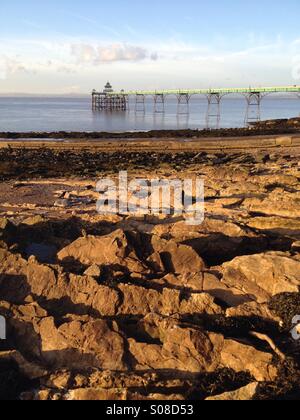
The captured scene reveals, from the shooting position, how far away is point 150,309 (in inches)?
334

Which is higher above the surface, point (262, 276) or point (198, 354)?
point (262, 276)

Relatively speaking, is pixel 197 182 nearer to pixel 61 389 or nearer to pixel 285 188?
pixel 285 188

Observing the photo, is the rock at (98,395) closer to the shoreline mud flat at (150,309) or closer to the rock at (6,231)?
the shoreline mud flat at (150,309)

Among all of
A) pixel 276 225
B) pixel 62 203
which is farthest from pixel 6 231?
pixel 276 225

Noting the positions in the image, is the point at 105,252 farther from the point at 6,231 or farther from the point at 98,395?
the point at 98,395

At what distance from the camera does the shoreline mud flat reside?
22.5 ft

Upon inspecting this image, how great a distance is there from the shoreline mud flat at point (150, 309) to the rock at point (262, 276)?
0.02 meters

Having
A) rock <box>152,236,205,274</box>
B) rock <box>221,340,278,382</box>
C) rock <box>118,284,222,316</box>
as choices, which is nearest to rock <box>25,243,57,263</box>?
rock <box>152,236,205,274</box>

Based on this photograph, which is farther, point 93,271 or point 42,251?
point 42,251

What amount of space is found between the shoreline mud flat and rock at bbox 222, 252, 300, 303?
0.07 ft

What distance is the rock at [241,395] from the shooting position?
639 centimetres

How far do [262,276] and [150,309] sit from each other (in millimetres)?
2487

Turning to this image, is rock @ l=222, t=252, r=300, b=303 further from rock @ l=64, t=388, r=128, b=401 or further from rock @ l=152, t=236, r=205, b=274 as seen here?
rock @ l=64, t=388, r=128, b=401
